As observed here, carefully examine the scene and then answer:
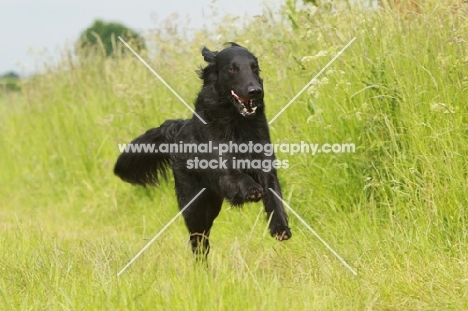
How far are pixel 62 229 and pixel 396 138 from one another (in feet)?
10.5

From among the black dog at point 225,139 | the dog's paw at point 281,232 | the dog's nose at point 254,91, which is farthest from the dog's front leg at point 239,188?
the dog's nose at point 254,91

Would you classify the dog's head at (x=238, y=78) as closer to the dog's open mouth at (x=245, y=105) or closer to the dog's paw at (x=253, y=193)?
the dog's open mouth at (x=245, y=105)

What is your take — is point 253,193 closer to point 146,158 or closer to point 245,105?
point 245,105

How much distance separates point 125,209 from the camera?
23.6 ft

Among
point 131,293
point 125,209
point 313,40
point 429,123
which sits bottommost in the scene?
point 125,209

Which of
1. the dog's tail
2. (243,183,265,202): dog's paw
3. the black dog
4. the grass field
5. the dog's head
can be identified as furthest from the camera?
the dog's tail

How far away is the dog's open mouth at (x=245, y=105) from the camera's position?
4523 millimetres

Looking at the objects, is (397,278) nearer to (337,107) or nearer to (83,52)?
(337,107)

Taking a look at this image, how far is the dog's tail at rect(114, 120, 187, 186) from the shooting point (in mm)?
5414

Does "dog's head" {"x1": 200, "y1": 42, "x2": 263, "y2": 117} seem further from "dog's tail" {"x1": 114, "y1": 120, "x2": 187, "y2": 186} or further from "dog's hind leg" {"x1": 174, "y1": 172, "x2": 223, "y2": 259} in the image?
"dog's hind leg" {"x1": 174, "y1": 172, "x2": 223, "y2": 259}

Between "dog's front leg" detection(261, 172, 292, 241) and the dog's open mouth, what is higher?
the dog's open mouth

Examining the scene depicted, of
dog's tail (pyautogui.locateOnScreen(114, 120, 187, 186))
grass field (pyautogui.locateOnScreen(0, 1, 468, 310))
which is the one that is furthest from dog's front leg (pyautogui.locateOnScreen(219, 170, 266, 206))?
dog's tail (pyautogui.locateOnScreen(114, 120, 187, 186))

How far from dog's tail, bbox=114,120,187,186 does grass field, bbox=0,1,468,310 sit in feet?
1.37

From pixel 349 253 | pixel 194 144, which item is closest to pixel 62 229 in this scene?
pixel 194 144
